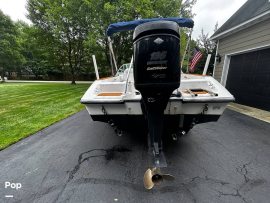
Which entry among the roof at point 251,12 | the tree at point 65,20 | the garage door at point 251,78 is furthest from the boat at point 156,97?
the tree at point 65,20

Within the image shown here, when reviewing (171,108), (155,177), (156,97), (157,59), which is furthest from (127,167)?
(157,59)

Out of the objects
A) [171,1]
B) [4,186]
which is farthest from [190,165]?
[171,1]

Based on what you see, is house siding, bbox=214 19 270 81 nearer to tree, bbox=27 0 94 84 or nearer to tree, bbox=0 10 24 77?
tree, bbox=27 0 94 84

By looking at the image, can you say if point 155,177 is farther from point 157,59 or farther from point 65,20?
point 65,20

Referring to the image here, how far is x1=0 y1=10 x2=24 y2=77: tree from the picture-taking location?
73.0 ft

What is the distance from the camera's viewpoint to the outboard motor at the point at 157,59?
1595 mm

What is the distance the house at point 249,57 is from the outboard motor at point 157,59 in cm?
553

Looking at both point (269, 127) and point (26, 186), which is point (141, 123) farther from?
point (269, 127)

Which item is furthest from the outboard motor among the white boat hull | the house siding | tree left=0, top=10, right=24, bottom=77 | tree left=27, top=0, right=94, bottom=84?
tree left=0, top=10, right=24, bottom=77

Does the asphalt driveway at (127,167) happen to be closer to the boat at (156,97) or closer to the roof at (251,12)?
the boat at (156,97)

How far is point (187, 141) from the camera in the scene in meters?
3.24

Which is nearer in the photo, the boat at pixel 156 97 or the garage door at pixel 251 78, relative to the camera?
the boat at pixel 156 97

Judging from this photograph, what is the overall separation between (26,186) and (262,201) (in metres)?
2.47

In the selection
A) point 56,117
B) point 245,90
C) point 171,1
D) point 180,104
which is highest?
point 171,1
